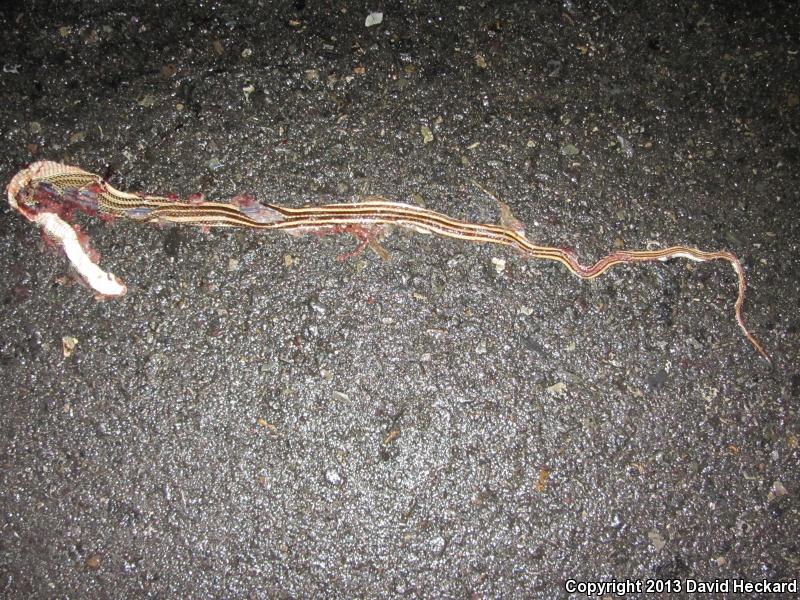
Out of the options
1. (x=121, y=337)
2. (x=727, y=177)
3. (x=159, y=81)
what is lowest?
(x=727, y=177)

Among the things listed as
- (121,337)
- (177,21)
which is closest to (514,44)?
(177,21)

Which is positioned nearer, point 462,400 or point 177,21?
point 462,400

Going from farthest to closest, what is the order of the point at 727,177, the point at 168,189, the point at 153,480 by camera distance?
the point at 727,177 → the point at 168,189 → the point at 153,480

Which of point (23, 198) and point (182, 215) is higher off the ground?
point (23, 198)

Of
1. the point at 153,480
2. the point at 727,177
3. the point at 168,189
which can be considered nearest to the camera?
the point at 153,480

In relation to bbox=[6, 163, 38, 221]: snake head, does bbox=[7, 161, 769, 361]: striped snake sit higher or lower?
lower

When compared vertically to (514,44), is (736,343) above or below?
below

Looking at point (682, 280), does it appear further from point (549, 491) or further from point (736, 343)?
point (549, 491)

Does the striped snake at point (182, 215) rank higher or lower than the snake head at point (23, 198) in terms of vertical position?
lower
